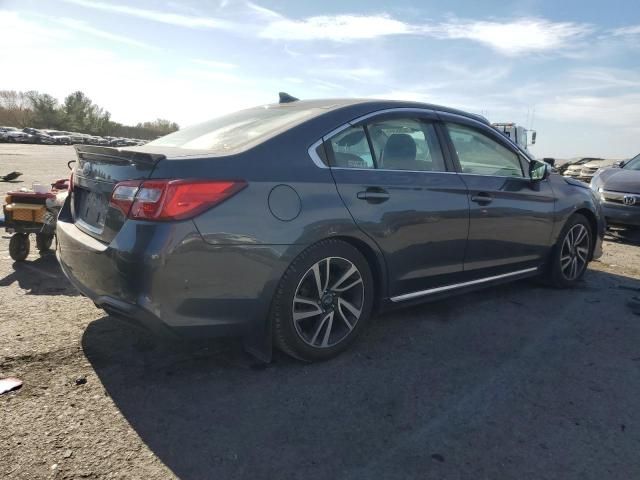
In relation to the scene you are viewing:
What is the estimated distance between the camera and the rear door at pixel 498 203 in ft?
13.4

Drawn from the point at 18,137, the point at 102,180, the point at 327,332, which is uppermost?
the point at 102,180

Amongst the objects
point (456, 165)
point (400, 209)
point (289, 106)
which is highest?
point (289, 106)

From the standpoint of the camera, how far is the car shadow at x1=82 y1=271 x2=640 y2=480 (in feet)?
7.69

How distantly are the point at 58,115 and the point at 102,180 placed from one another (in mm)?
100981

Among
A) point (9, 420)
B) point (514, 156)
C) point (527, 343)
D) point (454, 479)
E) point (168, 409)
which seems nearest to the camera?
point (454, 479)

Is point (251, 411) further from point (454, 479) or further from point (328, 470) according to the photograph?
point (454, 479)

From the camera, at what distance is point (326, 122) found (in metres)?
3.31

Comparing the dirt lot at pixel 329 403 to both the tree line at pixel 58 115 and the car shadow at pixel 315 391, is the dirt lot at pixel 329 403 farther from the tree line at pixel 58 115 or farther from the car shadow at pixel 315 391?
the tree line at pixel 58 115

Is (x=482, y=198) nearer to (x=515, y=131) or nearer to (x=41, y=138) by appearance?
(x=515, y=131)

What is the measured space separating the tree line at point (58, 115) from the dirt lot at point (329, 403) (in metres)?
84.0

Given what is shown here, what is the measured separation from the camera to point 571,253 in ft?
17.3

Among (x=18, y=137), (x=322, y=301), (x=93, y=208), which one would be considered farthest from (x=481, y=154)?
(x=18, y=137)

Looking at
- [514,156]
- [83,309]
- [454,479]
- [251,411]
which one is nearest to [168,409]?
[251,411]

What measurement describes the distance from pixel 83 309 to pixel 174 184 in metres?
1.91
